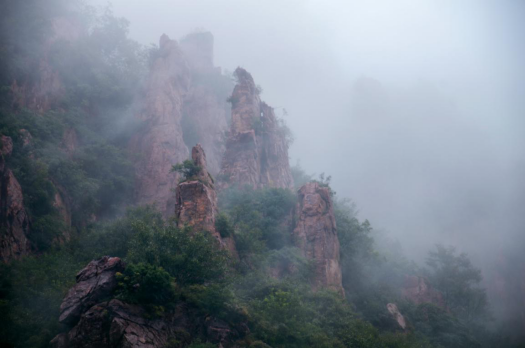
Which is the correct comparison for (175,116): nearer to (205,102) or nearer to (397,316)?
(205,102)

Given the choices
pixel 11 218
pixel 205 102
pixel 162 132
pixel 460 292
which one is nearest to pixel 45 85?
pixel 162 132

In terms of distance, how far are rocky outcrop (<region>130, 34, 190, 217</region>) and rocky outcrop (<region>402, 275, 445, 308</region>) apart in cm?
2495

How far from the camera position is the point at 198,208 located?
2377 cm

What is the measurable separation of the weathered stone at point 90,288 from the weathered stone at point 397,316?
20452mm

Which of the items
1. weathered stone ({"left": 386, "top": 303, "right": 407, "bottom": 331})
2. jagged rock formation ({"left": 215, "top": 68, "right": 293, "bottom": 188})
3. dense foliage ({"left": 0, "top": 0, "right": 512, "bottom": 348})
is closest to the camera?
dense foliage ({"left": 0, "top": 0, "right": 512, "bottom": 348})

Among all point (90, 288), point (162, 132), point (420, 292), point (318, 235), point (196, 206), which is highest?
point (162, 132)

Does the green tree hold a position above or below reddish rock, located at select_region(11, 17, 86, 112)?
below

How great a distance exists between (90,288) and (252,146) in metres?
28.5

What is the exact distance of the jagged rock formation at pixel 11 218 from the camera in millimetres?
20114

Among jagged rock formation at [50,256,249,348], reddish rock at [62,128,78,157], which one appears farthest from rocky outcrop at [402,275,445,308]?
reddish rock at [62,128,78,157]

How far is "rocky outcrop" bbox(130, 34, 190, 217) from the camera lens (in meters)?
37.6

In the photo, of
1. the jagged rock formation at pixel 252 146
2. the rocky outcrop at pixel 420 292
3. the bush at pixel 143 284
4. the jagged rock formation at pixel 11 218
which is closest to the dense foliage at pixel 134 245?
the bush at pixel 143 284

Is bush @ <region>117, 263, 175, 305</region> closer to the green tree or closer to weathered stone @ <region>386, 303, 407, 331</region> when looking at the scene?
weathered stone @ <region>386, 303, 407, 331</region>

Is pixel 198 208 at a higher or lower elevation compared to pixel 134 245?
higher
